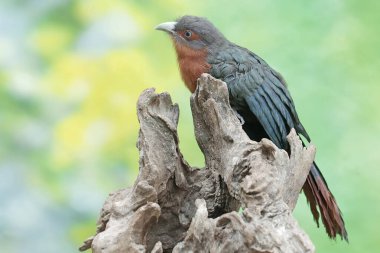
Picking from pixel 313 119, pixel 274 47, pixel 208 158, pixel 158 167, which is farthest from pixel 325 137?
pixel 158 167

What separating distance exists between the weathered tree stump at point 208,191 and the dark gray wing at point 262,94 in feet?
0.98

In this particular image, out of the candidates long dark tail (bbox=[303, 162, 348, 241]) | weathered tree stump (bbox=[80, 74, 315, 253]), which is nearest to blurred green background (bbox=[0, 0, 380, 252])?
long dark tail (bbox=[303, 162, 348, 241])

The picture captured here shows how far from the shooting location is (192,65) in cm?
278

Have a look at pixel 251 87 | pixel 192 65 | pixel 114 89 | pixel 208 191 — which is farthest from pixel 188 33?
pixel 208 191

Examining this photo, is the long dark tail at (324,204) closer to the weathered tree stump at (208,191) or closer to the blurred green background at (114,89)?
the weathered tree stump at (208,191)

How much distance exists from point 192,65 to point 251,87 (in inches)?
12.9

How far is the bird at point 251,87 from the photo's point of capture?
2416mm

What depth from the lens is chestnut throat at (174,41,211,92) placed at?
2.74 meters

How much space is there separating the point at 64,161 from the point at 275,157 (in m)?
Answer: 1.58

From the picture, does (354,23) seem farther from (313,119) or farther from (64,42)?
(64,42)

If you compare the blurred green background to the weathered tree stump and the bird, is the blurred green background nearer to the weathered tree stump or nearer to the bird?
the bird

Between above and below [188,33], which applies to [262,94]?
below

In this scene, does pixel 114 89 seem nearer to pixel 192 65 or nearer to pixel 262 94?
pixel 192 65

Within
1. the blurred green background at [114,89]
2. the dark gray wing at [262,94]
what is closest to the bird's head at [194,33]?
the dark gray wing at [262,94]
